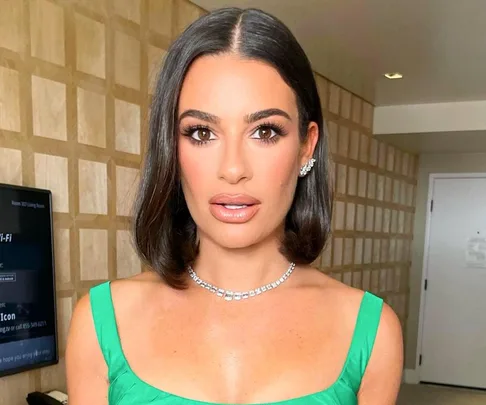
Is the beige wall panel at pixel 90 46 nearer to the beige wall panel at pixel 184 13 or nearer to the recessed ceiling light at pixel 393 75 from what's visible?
the beige wall panel at pixel 184 13

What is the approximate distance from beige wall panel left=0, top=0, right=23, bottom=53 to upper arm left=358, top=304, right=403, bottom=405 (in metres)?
1.20

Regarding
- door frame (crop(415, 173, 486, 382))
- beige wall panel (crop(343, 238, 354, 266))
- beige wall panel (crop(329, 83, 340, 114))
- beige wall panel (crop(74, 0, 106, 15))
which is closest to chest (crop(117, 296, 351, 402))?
beige wall panel (crop(74, 0, 106, 15))

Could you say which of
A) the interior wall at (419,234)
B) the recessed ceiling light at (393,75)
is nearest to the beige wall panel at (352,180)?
the recessed ceiling light at (393,75)

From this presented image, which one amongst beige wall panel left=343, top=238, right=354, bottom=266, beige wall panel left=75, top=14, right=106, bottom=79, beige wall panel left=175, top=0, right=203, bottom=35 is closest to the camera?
beige wall panel left=75, top=14, right=106, bottom=79

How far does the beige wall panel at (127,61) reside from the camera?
1707mm

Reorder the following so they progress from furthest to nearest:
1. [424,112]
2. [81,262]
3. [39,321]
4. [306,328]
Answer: [424,112]
[81,262]
[39,321]
[306,328]

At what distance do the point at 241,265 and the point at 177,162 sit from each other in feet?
0.68

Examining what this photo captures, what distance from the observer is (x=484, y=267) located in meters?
4.31

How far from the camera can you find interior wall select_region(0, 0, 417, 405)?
1.39 meters

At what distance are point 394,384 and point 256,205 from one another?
396 millimetres

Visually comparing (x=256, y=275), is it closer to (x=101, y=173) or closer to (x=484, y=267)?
(x=101, y=173)

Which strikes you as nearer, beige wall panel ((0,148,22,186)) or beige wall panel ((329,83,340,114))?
beige wall panel ((0,148,22,186))

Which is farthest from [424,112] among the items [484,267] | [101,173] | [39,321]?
[39,321]

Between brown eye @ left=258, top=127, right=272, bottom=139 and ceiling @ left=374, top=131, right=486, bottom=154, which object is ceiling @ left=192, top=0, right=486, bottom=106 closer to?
ceiling @ left=374, top=131, right=486, bottom=154
